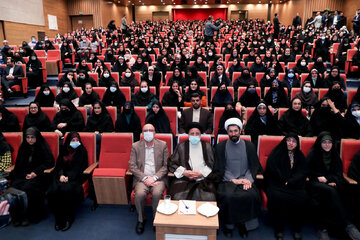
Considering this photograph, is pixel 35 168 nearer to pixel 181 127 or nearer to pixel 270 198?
pixel 181 127

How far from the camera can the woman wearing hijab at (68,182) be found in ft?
8.46

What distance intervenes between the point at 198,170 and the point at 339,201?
55.0 inches

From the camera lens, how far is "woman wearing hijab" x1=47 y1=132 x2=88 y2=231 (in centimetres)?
258

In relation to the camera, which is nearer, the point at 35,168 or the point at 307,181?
the point at 307,181

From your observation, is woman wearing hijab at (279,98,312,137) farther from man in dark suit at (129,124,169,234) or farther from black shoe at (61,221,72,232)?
black shoe at (61,221,72,232)

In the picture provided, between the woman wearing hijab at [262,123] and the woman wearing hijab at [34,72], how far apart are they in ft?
19.0

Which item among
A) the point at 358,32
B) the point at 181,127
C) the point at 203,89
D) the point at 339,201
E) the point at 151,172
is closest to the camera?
the point at 339,201

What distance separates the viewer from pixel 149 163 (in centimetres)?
290

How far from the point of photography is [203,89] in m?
5.02

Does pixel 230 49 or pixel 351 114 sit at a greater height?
pixel 230 49

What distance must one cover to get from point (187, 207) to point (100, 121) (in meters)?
2.23

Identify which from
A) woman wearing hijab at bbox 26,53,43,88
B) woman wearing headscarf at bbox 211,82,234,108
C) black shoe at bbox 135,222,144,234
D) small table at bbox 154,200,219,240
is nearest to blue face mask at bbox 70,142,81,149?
black shoe at bbox 135,222,144,234

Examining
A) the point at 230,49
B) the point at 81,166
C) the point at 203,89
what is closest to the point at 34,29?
the point at 230,49

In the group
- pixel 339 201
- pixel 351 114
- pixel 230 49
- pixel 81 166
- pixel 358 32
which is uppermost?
pixel 358 32
